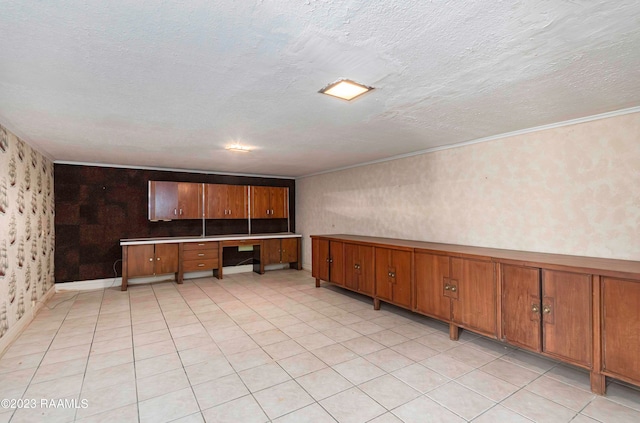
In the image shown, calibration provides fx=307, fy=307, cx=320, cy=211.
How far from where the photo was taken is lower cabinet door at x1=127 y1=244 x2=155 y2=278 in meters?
5.63

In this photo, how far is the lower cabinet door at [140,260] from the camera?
18.5 feet

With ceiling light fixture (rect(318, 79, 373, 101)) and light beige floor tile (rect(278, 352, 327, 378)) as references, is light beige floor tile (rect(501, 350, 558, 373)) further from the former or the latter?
ceiling light fixture (rect(318, 79, 373, 101))

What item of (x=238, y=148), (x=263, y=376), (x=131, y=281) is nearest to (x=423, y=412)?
(x=263, y=376)

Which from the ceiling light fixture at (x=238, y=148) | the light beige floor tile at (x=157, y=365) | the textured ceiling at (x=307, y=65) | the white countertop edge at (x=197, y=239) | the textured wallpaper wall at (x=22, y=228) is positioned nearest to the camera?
the textured ceiling at (x=307, y=65)

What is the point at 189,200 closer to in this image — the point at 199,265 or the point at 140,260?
the point at 199,265

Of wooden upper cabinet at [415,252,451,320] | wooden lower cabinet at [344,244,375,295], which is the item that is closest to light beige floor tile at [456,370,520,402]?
wooden upper cabinet at [415,252,451,320]

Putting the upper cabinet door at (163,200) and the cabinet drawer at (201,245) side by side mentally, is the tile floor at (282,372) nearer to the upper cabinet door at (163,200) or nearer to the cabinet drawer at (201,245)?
the cabinet drawer at (201,245)

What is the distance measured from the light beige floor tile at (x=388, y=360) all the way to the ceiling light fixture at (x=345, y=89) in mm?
2373

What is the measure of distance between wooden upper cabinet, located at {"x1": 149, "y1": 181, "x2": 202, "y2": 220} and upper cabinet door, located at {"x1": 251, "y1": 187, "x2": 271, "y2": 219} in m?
1.16

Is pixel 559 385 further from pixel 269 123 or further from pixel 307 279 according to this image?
pixel 307 279

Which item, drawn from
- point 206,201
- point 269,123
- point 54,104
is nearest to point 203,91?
point 269,123

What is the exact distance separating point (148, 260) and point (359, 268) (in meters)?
3.98

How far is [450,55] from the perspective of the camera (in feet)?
6.12

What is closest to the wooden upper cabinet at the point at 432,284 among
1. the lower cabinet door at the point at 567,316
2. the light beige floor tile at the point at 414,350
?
the light beige floor tile at the point at 414,350
